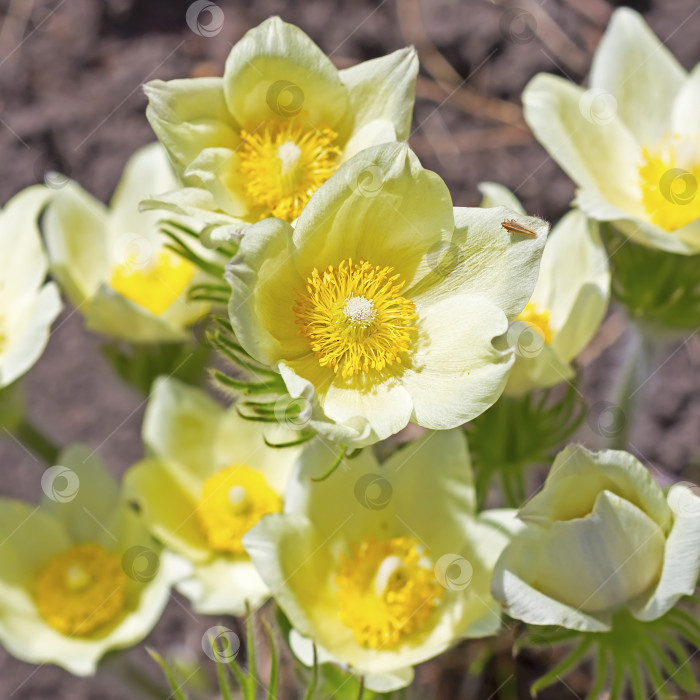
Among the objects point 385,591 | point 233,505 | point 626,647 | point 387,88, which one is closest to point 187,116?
point 387,88

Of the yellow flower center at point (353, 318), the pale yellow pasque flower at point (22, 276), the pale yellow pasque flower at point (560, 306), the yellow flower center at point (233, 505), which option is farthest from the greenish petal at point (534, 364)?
the pale yellow pasque flower at point (22, 276)

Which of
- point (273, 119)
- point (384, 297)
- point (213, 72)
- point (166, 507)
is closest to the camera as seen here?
point (384, 297)

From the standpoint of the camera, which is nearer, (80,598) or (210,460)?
(80,598)

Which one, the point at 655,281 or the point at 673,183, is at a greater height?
the point at 673,183

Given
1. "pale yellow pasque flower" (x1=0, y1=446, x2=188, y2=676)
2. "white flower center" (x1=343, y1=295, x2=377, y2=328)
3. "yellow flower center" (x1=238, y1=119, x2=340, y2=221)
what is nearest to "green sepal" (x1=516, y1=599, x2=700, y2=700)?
"white flower center" (x1=343, y1=295, x2=377, y2=328)

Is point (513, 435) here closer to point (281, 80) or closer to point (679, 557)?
point (679, 557)

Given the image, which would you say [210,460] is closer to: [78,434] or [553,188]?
[78,434]

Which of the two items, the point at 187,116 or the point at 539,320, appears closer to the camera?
the point at 187,116

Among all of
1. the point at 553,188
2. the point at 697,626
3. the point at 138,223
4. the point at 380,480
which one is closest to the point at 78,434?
the point at 138,223
